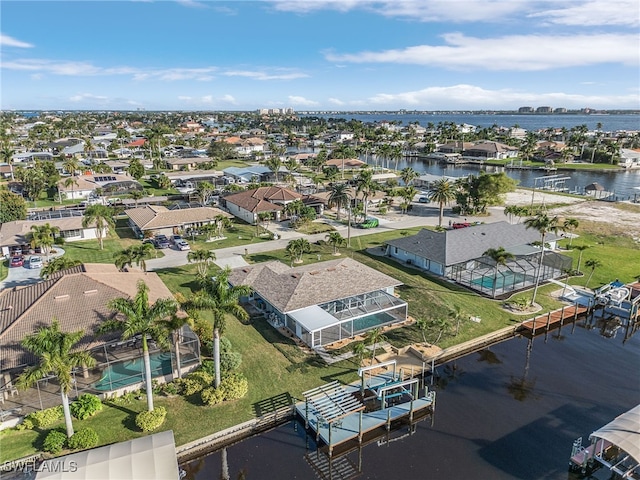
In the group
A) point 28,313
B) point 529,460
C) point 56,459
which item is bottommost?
point 529,460

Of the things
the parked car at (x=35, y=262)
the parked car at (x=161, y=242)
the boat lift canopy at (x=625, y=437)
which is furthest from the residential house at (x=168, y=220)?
the boat lift canopy at (x=625, y=437)

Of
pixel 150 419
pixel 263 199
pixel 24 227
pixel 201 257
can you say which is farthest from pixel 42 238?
pixel 150 419

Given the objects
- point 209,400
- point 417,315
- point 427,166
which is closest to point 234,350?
point 209,400

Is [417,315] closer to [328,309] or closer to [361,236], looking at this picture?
[328,309]

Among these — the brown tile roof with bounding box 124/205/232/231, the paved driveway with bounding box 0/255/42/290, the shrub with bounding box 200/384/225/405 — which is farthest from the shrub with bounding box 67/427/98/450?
the brown tile roof with bounding box 124/205/232/231

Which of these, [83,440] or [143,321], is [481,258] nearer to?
[143,321]
